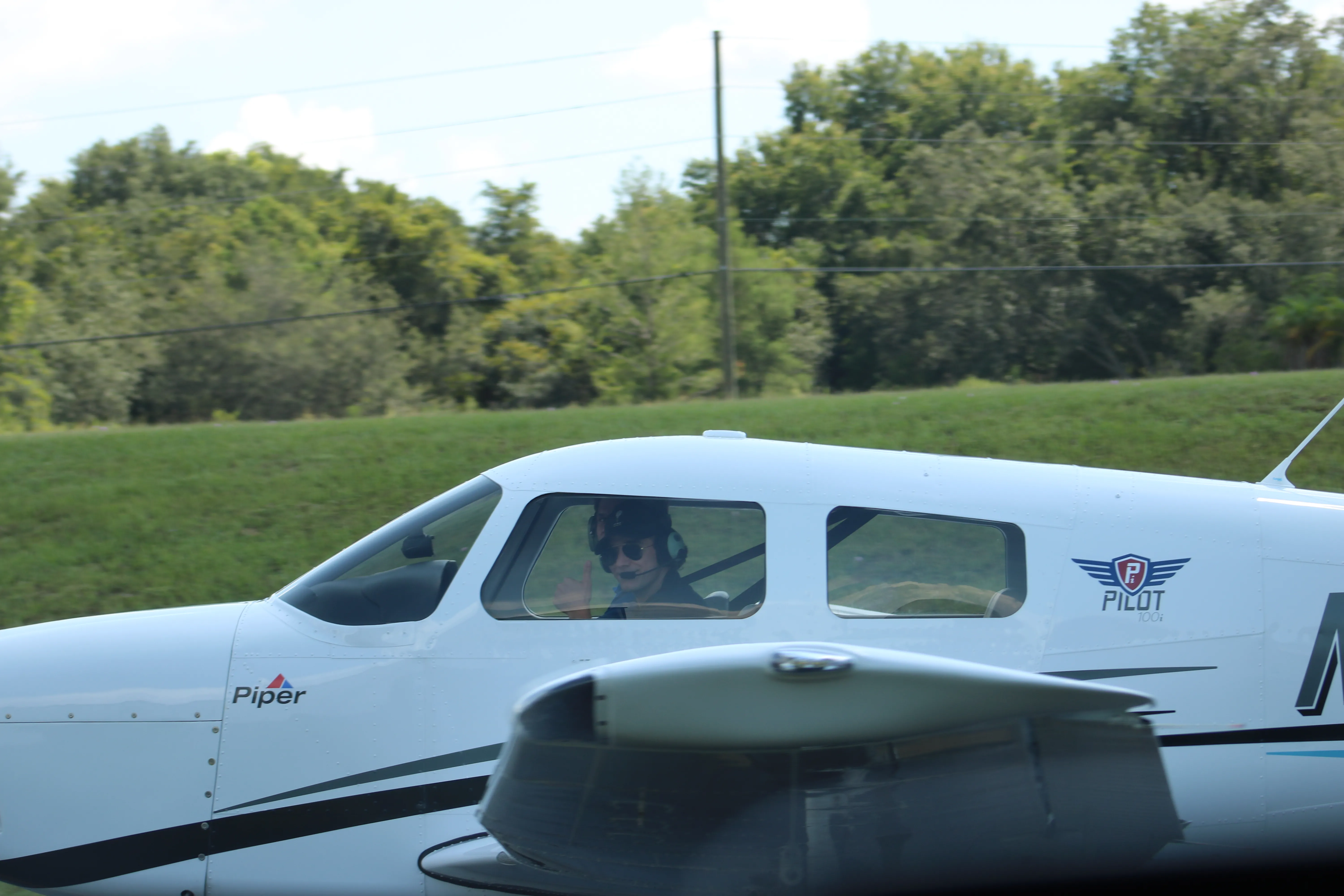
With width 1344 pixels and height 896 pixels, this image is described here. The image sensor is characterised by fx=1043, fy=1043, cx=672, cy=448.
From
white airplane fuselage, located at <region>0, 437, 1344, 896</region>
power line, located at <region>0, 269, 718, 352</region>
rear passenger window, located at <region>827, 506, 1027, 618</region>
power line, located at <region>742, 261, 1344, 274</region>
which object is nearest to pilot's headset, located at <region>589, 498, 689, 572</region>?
white airplane fuselage, located at <region>0, 437, 1344, 896</region>

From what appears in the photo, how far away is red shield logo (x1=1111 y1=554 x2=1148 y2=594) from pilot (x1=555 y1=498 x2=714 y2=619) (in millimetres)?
1449

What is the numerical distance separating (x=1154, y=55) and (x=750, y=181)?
15.7 m

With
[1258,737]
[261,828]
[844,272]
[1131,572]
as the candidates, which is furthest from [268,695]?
[844,272]

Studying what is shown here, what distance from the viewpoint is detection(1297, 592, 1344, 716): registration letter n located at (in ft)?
11.8

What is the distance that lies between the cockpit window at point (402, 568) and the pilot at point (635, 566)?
0.42 metres

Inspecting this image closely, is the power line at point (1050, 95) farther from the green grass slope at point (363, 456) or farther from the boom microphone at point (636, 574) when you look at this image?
the boom microphone at point (636, 574)

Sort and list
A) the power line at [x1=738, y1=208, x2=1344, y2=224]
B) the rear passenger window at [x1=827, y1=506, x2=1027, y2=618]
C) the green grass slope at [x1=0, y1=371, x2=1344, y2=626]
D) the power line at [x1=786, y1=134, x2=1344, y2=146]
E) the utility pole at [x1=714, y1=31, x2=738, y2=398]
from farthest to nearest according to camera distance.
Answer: the power line at [x1=786, y1=134, x2=1344, y2=146] < the power line at [x1=738, y1=208, x2=1344, y2=224] < the utility pole at [x1=714, y1=31, x2=738, y2=398] < the green grass slope at [x1=0, y1=371, x2=1344, y2=626] < the rear passenger window at [x1=827, y1=506, x2=1027, y2=618]

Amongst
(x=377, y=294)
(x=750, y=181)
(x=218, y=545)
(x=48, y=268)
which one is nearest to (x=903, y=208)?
(x=750, y=181)

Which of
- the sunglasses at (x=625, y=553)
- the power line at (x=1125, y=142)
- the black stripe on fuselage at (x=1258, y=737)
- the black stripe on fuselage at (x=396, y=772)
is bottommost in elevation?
the black stripe on fuselage at (x=396, y=772)

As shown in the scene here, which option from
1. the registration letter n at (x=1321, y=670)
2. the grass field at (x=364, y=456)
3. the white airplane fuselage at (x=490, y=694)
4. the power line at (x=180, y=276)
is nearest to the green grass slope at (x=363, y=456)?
the grass field at (x=364, y=456)

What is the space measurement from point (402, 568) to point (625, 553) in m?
0.89

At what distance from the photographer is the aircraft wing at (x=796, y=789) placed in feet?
9.76

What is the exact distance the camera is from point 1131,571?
145 inches

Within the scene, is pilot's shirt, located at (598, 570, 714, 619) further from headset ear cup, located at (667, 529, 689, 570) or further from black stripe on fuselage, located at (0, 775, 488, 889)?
black stripe on fuselage, located at (0, 775, 488, 889)
